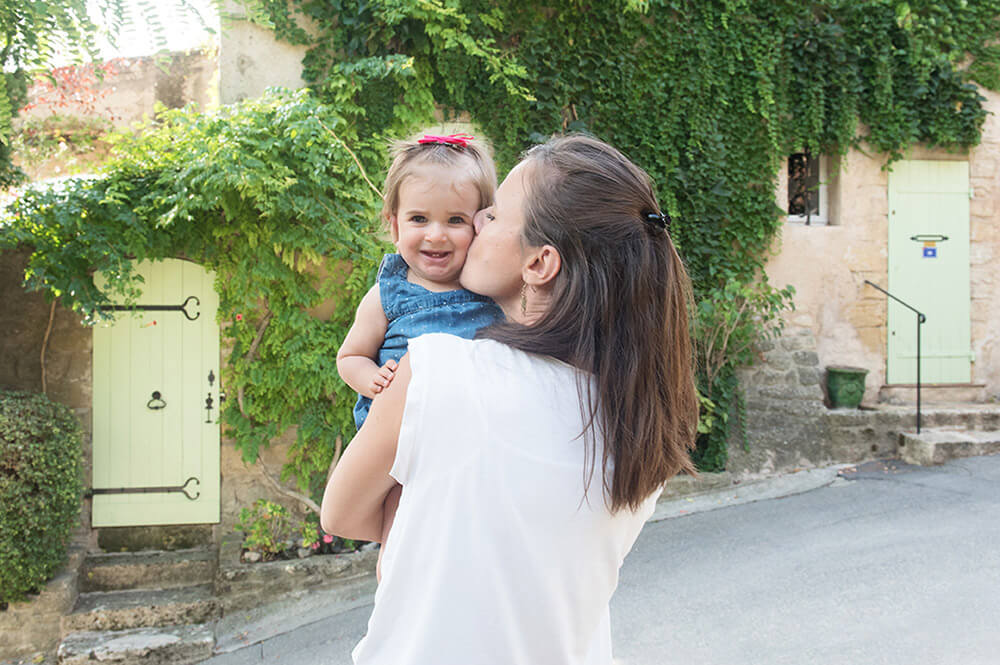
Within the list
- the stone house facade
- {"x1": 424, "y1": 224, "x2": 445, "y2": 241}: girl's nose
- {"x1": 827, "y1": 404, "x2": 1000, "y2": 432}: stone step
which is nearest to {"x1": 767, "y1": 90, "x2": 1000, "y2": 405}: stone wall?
the stone house facade

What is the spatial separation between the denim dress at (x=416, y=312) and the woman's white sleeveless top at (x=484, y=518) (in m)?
0.46

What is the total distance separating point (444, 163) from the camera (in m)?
1.70

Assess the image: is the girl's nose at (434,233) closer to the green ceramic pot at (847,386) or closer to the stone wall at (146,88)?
the green ceramic pot at (847,386)

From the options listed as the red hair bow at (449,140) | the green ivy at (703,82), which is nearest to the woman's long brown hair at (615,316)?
the red hair bow at (449,140)

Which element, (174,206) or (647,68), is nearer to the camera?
(174,206)

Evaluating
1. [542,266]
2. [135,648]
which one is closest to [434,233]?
[542,266]

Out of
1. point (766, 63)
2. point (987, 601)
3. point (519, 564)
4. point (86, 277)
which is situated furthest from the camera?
point (766, 63)

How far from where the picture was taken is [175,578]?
5.18 m

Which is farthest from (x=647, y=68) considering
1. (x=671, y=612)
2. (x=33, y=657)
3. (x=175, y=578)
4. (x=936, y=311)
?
(x=33, y=657)

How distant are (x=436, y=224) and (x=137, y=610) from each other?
168 inches

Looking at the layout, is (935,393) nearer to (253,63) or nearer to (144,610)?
(253,63)

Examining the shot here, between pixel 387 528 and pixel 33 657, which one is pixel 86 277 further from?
pixel 387 528

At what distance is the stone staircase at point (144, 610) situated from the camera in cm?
448

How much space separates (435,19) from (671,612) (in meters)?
4.21
